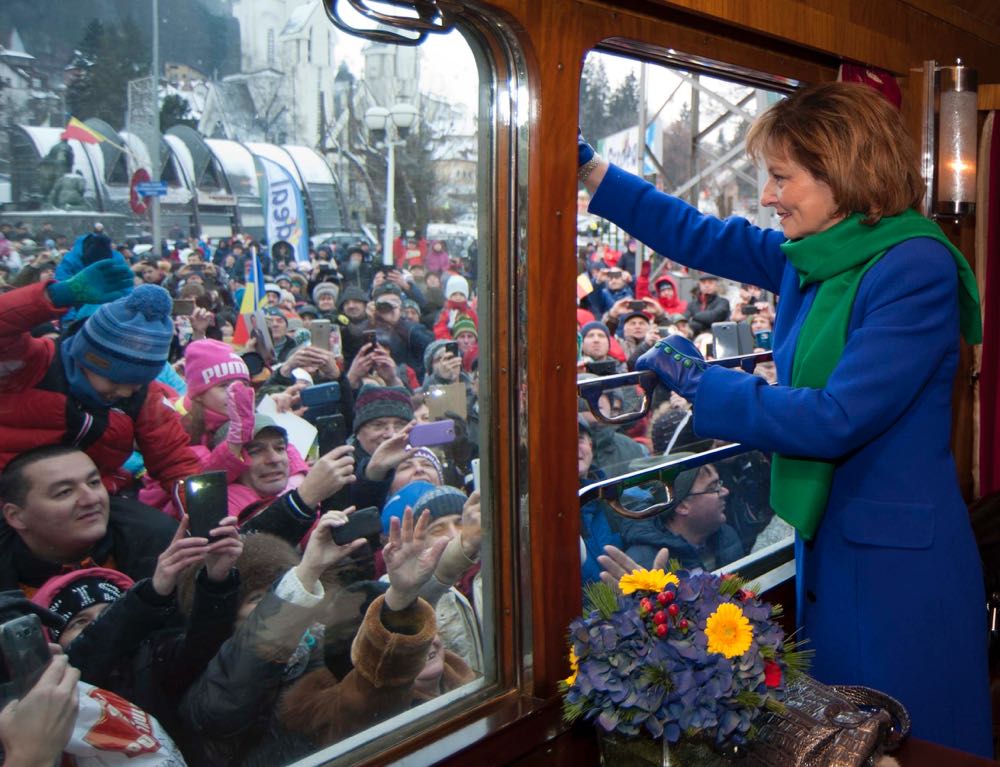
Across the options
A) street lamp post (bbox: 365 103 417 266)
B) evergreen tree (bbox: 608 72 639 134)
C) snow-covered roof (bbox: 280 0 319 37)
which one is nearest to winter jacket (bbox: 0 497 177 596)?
street lamp post (bbox: 365 103 417 266)

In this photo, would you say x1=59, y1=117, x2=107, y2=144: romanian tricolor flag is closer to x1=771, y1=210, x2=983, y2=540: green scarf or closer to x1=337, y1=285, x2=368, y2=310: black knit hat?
x1=337, y1=285, x2=368, y2=310: black knit hat

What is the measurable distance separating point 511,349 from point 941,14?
230 centimetres

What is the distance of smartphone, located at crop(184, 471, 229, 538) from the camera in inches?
55.8

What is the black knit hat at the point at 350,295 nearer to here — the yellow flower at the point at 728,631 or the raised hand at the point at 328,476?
the raised hand at the point at 328,476

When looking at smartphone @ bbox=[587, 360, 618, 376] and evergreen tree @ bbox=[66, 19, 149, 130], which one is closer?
evergreen tree @ bbox=[66, 19, 149, 130]

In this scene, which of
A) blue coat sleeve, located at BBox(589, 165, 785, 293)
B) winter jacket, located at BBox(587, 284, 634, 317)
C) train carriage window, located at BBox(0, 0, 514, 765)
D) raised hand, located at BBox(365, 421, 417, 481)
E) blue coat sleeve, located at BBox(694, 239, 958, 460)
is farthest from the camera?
winter jacket, located at BBox(587, 284, 634, 317)

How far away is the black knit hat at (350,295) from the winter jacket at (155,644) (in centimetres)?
49

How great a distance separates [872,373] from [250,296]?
103cm

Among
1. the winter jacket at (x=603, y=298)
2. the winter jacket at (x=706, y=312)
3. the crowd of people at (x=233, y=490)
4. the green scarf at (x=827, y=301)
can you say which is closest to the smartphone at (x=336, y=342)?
the crowd of people at (x=233, y=490)

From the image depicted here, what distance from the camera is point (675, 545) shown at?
2551 mm

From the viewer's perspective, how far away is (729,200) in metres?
5.29

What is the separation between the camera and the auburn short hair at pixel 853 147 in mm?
1643

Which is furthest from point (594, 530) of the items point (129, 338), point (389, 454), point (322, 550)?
point (129, 338)

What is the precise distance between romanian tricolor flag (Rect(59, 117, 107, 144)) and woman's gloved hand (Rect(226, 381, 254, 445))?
416 millimetres
